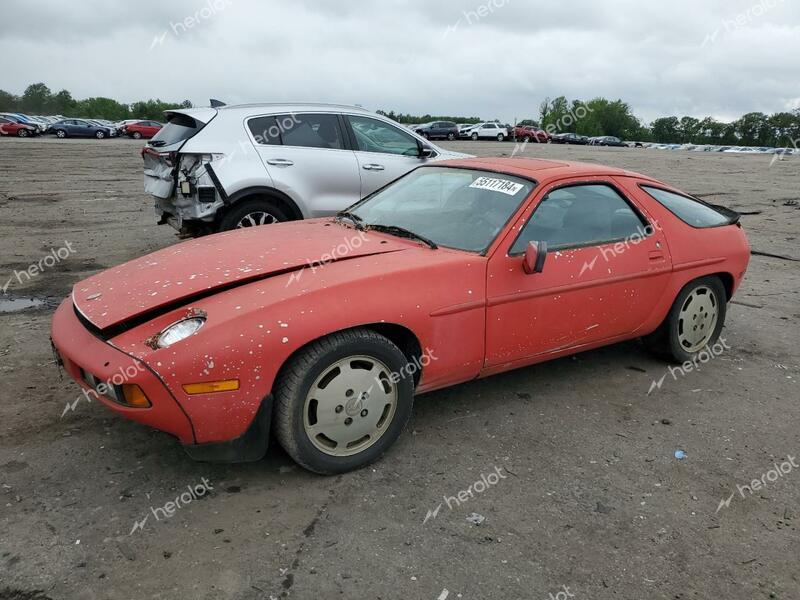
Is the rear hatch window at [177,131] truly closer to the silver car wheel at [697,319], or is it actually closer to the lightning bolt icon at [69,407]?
the lightning bolt icon at [69,407]

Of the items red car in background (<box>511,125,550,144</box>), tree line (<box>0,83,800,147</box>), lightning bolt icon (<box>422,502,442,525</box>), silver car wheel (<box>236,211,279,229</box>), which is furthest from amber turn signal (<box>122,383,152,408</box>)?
tree line (<box>0,83,800,147</box>)

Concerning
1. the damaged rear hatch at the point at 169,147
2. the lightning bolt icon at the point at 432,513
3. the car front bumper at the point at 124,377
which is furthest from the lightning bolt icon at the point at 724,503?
the damaged rear hatch at the point at 169,147

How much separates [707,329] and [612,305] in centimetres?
117

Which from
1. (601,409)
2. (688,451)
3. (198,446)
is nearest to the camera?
(198,446)

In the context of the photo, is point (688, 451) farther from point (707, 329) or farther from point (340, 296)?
point (340, 296)

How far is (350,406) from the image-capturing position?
2990 millimetres

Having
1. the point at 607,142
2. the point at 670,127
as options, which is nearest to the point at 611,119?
the point at 670,127

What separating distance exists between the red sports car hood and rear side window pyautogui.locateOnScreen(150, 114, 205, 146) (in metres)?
2.98

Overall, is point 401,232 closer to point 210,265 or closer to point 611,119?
point 210,265

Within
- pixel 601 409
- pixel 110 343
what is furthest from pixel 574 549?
pixel 110 343

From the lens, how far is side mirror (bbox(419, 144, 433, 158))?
7301 millimetres

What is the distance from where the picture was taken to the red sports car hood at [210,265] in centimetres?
300

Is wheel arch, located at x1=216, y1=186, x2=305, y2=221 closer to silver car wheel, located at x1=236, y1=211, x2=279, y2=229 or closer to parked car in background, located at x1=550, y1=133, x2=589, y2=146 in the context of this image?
silver car wheel, located at x1=236, y1=211, x2=279, y2=229

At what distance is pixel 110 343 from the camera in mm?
2793
